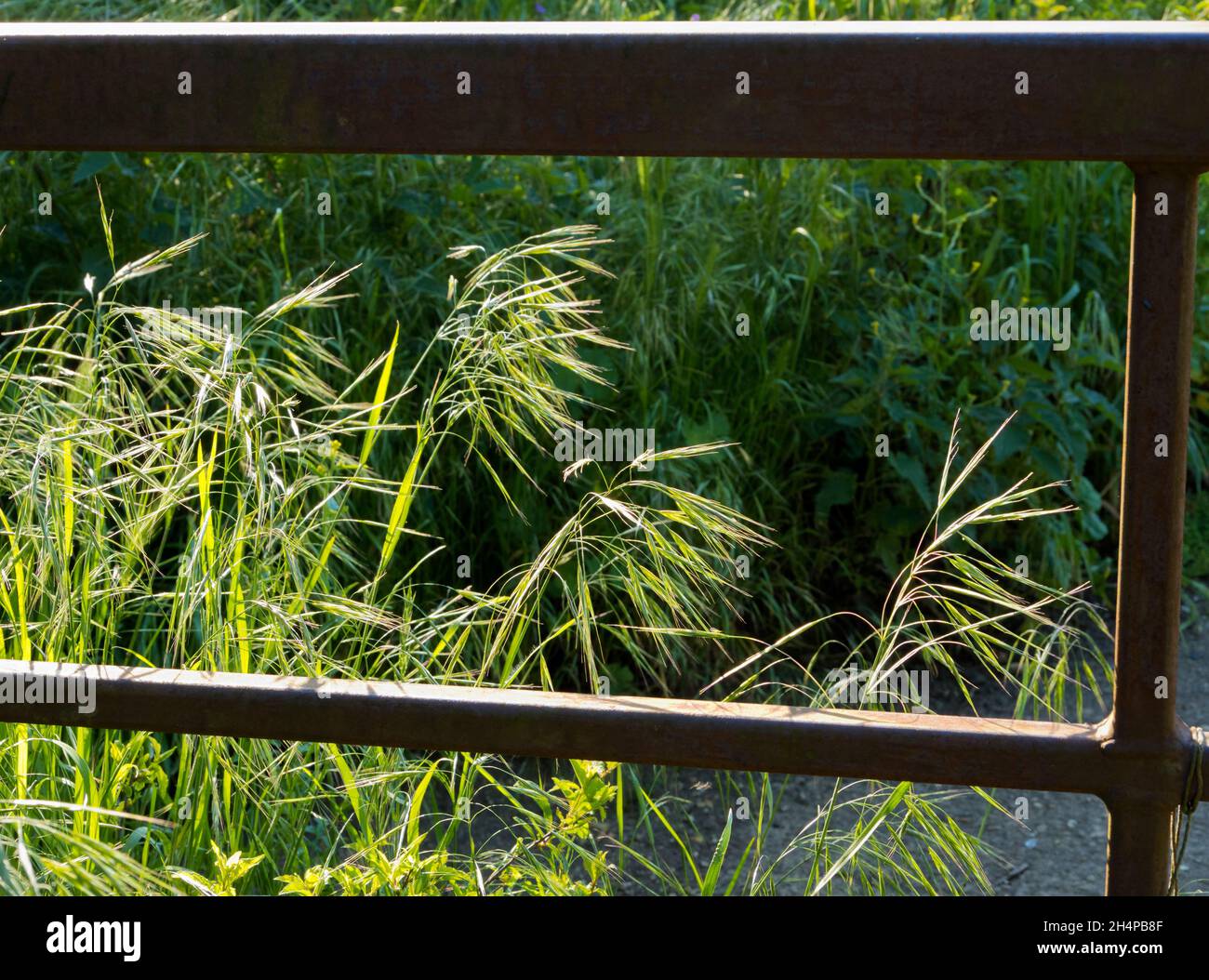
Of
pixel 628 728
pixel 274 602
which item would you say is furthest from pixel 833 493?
pixel 628 728

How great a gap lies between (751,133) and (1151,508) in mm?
406

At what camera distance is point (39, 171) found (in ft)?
10.6

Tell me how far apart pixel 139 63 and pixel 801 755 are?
0.76 metres

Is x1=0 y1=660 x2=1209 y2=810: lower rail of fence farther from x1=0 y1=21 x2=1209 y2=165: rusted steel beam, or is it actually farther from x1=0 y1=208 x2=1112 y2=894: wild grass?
x1=0 y1=21 x2=1209 y2=165: rusted steel beam

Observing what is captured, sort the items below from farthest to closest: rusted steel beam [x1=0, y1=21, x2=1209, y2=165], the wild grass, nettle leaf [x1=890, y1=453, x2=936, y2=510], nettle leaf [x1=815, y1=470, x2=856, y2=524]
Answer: nettle leaf [x1=815, y1=470, x2=856, y2=524]
nettle leaf [x1=890, y1=453, x2=936, y2=510]
the wild grass
rusted steel beam [x1=0, y1=21, x2=1209, y2=165]

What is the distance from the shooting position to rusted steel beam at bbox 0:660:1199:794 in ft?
3.43

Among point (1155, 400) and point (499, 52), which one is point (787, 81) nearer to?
point (499, 52)

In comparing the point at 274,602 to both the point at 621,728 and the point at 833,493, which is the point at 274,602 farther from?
the point at 833,493

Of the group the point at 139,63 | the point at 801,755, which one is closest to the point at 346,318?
the point at 139,63

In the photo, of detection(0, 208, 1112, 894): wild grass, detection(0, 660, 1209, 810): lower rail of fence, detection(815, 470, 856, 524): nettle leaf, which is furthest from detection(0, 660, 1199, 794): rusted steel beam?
detection(815, 470, 856, 524): nettle leaf

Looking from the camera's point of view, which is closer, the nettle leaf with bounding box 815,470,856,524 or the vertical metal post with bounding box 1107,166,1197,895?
the vertical metal post with bounding box 1107,166,1197,895

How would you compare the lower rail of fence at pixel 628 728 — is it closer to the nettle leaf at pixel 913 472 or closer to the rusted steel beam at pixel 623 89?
the rusted steel beam at pixel 623 89

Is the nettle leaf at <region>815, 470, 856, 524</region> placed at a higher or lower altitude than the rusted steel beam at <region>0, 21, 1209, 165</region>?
lower

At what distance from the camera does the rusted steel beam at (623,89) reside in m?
0.97
